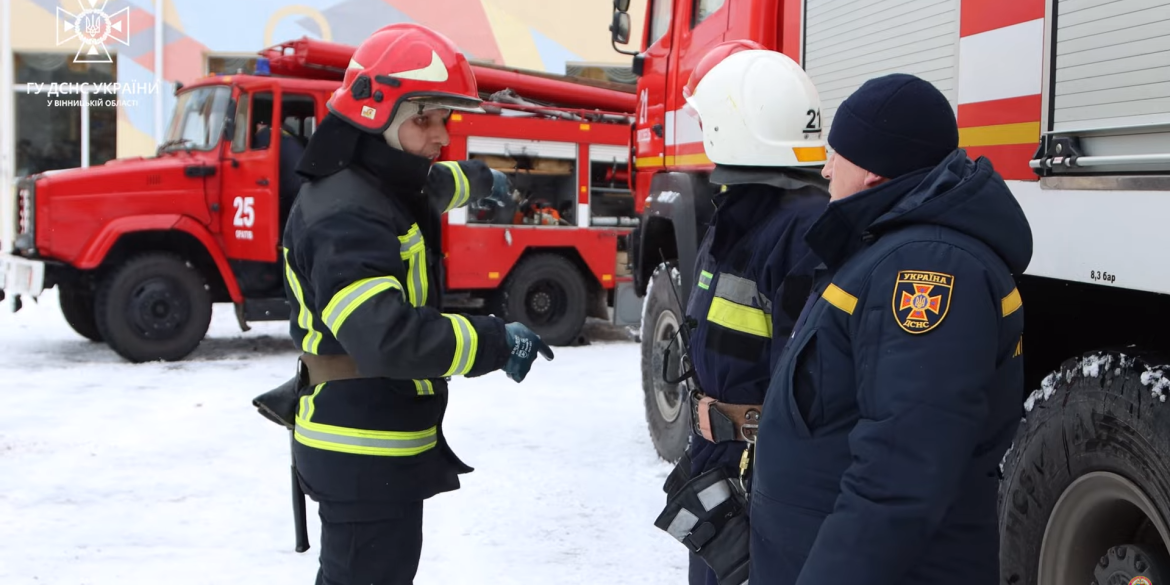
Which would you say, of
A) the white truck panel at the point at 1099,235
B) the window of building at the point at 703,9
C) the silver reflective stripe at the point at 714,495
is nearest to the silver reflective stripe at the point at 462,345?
the silver reflective stripe at the point at 714,495

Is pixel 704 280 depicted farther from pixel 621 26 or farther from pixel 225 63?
pixel 225 63

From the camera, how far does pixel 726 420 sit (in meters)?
2.65

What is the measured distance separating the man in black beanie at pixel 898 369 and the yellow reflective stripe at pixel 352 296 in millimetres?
958

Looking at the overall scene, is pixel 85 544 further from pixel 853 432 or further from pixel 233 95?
pixel 233 95

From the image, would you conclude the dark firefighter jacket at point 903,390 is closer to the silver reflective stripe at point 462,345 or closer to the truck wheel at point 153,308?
the silver reflective stripe at point 462,345

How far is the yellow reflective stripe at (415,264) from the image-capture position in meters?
2.63

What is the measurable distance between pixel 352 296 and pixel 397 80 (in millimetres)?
617

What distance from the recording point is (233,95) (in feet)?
30.5

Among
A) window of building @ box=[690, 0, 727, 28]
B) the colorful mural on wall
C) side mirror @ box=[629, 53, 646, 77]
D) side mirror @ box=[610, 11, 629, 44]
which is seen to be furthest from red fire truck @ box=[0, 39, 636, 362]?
the colorful mural on wall

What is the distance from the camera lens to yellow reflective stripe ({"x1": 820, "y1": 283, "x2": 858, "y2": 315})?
1726mm

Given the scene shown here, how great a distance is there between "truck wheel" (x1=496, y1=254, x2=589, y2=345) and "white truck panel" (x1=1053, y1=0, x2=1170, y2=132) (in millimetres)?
7739

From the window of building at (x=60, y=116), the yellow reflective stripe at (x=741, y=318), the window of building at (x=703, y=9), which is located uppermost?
the window of building at (x=60, y=116)

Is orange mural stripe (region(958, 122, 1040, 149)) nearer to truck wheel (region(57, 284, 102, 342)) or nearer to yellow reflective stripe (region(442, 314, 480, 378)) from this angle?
yellow reflective stripe (region(442, 314, 480, 378))

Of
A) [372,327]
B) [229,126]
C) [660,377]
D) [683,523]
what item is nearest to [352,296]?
[372,327]
